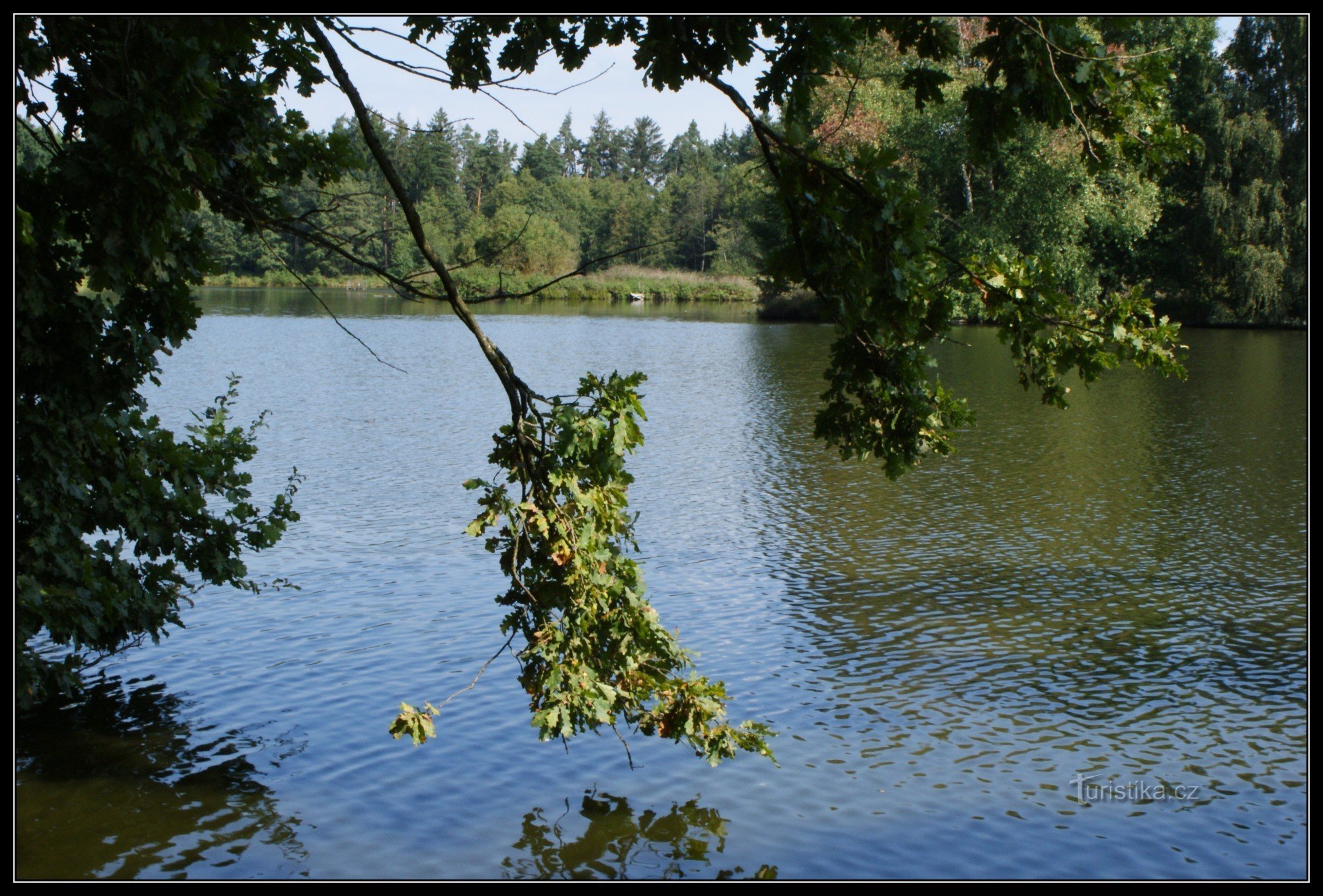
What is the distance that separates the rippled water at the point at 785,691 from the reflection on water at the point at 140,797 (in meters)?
0.02

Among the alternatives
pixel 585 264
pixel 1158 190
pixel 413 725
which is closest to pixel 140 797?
pixel 413 725

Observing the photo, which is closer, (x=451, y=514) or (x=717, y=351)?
(x=451, y=514)

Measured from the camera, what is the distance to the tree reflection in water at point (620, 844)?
22.0 ft

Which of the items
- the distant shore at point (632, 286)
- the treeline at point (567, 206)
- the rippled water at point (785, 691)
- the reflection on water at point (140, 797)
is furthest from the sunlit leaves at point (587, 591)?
the distant shore at point (632, 286)

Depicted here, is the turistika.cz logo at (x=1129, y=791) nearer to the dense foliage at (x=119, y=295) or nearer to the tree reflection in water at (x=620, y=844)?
the tree reflection in water at (x=620, y=844)

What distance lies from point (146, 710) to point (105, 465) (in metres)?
1.87

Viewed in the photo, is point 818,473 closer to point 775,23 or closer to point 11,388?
point 775,23

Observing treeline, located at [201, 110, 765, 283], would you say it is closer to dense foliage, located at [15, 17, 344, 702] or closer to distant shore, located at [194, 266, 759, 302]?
distant shore, located at [194, 266, 759, 302]

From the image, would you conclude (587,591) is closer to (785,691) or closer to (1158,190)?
(785,691)

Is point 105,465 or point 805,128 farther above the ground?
point 805,128

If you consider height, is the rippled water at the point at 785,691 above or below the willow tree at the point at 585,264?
below

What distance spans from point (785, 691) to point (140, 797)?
4.54m

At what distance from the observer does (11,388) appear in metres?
4.84
